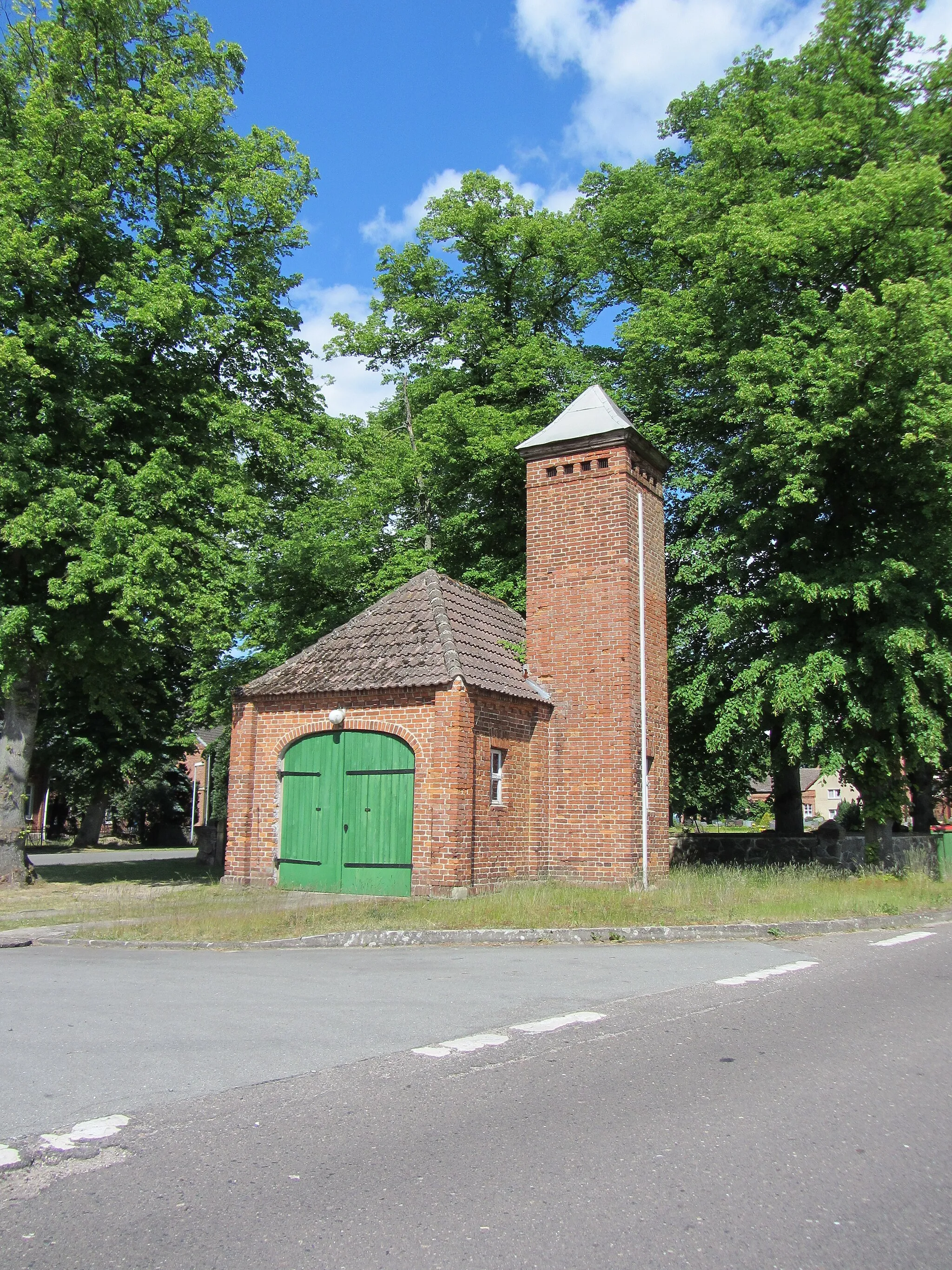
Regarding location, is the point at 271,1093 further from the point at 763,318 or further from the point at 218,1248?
the point at 763,318

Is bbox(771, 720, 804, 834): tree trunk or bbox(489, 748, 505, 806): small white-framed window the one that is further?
bbox(771, 720, 804, 834): tree trunk

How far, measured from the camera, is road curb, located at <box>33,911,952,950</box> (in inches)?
433

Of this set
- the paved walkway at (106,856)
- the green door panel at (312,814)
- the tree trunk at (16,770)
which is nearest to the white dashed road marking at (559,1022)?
the green door panel at (312,814)

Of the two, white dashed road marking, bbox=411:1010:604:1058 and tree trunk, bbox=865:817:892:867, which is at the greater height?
tree trunk, bbox=865:817:892:867

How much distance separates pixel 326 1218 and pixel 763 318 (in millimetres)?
18679

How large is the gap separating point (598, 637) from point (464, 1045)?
11.7 meters

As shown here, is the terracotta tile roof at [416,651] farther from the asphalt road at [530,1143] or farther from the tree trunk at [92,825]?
the tree trunk at [92,825]

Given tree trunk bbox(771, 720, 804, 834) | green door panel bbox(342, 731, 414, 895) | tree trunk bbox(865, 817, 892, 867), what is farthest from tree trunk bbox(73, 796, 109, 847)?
tree trunk bbox(865, 817, 892, 867)

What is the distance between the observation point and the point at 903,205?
17.1m

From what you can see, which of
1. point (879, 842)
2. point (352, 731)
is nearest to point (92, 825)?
point (352, 731)

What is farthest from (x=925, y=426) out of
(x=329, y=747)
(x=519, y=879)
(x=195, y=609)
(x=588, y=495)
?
(x=195, y=609)

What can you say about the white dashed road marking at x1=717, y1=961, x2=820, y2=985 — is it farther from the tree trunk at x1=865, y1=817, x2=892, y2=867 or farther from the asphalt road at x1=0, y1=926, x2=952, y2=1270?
the tree trunk at x1=865, y1=817, x2=892, y2=867

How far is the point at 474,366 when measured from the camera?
27578mm

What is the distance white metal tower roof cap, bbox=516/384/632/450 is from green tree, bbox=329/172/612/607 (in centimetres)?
446
